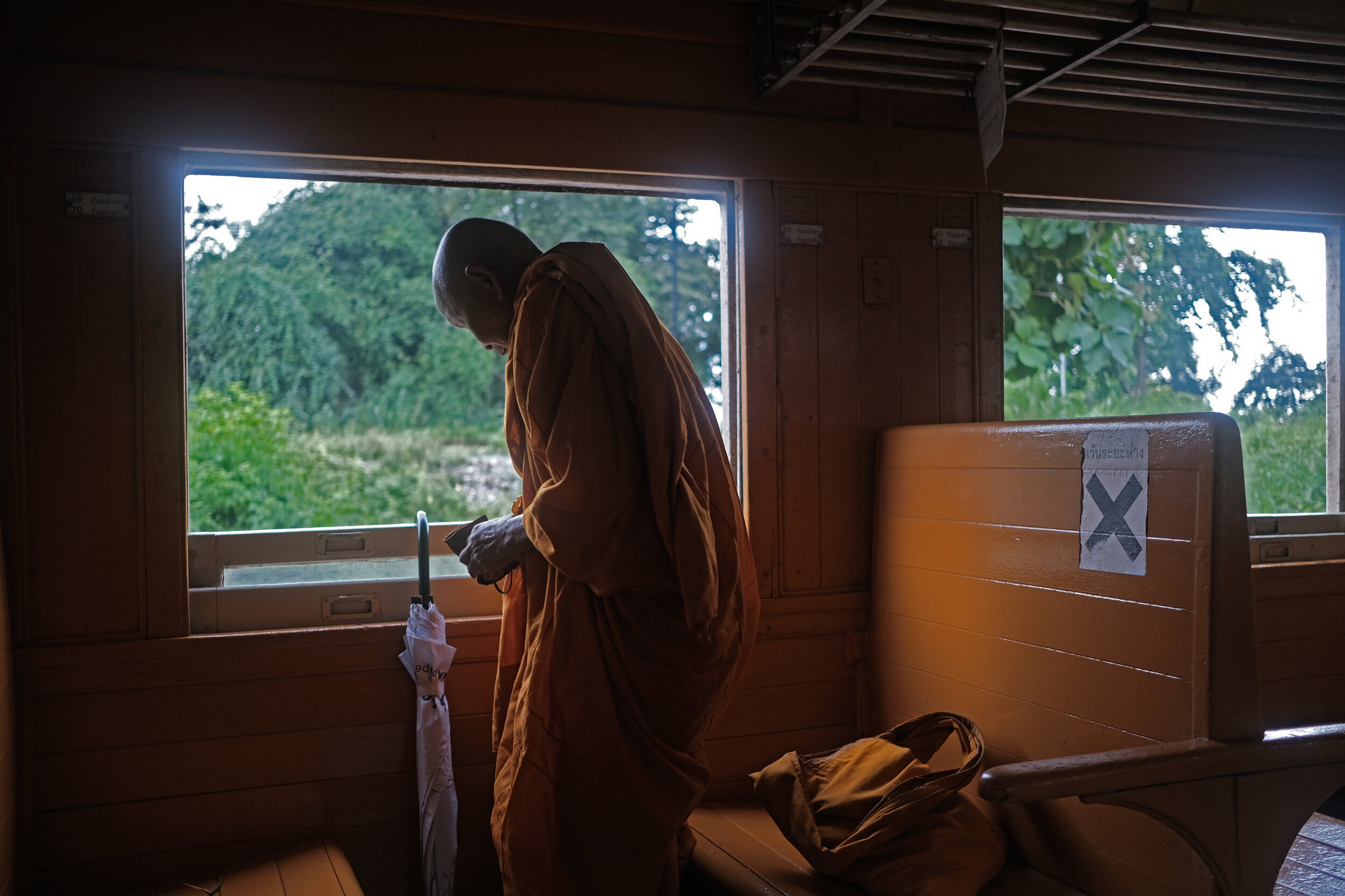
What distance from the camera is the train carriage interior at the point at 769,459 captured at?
2004mm

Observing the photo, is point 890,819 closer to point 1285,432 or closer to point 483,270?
point 483,270

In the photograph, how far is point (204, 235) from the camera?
3363 millimetres

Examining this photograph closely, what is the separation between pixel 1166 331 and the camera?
4.02 metres

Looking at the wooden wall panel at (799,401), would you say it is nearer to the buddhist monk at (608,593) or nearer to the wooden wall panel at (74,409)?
the buddhist monk at (608,593)

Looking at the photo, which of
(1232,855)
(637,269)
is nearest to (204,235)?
(1232,855)

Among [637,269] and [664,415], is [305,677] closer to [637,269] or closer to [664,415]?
[664,415]

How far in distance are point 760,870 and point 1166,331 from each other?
10.0 ft

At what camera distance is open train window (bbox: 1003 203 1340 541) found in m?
3.74

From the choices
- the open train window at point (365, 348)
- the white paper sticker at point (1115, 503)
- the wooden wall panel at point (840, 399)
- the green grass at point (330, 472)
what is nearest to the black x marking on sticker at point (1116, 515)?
the white paper sticker at point (1115, 503)

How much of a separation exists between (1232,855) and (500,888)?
6.17ft

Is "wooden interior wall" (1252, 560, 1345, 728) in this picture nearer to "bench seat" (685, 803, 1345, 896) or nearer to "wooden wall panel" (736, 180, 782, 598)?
"bench seat" (685, 803, 1345, 896)

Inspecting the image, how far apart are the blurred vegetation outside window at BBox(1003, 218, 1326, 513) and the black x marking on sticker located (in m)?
1.61

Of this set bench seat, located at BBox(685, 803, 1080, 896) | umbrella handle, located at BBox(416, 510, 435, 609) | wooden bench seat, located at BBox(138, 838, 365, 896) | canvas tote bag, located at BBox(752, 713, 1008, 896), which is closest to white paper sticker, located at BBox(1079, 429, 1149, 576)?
canvas tote bag, located at BBox(752, 713, 1008, 896)

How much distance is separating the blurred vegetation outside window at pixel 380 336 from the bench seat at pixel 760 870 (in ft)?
13.5
